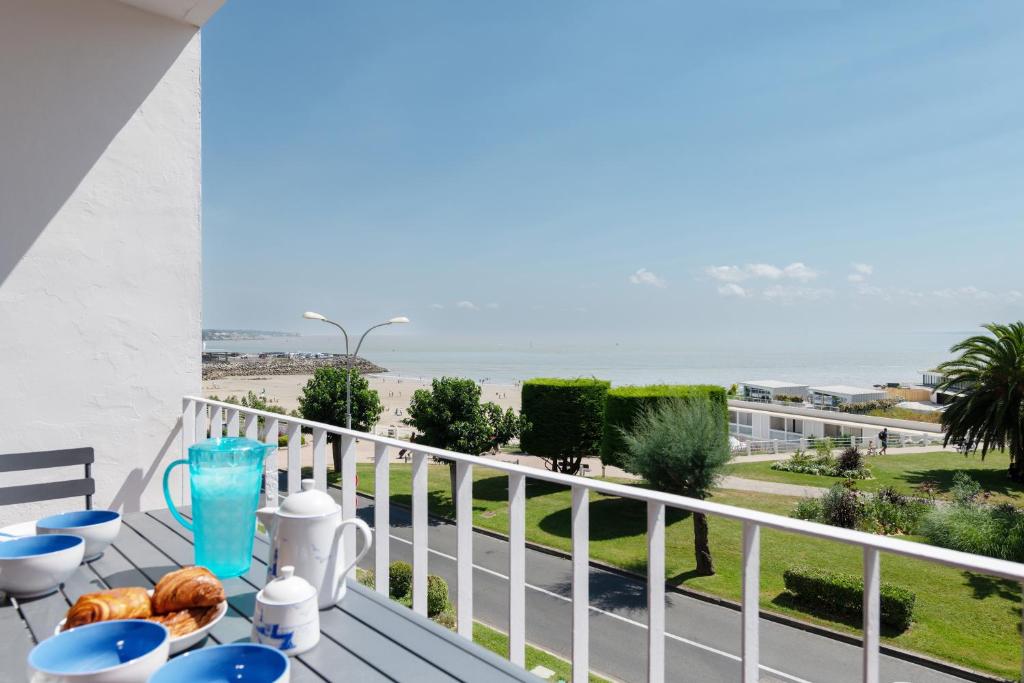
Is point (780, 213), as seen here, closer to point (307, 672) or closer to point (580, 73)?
point (580, 73)

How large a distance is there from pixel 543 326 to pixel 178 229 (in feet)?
541

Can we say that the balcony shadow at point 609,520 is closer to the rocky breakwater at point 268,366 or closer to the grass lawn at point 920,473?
the grass lawn at point 920,473

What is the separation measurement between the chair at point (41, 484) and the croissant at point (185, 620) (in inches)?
46.6

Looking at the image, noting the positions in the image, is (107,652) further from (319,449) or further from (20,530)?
(319,449)

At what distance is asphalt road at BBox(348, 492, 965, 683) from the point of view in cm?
764

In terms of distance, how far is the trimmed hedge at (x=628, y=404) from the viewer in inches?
569

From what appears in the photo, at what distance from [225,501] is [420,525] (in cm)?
52

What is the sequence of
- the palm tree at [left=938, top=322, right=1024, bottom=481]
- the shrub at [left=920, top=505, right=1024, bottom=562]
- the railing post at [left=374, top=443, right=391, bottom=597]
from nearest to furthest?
the railing post at [left=374, top=443, right=391, bottom=597]
the shrub at [left=920, top=505, right=1024, bottom=562]
the palm tree at [left=938, top=322, right=1024, bottom=481]

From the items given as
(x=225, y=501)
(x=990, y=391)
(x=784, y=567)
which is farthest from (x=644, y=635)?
(x=990, y=391)

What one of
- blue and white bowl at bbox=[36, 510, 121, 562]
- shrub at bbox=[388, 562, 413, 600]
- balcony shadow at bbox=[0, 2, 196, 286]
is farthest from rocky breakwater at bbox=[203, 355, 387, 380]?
blue and white bowl at bbox=[36, 510, 121, 562]

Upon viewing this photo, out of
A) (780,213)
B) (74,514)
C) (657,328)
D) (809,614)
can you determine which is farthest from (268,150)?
(657,328)

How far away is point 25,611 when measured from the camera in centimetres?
97

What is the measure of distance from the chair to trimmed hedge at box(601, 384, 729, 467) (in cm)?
1315

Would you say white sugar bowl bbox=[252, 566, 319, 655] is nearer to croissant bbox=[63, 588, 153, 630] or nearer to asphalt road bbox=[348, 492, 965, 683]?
croissant bbox=[63, 588, 153, 630]
